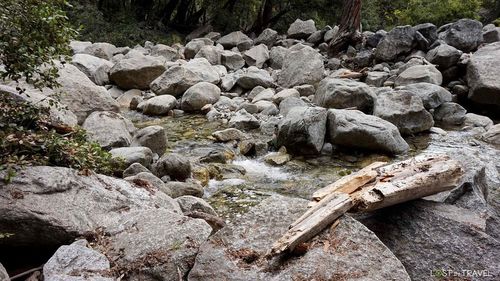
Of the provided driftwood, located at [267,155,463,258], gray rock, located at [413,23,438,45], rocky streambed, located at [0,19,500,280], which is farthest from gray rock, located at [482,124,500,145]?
gray rock, located at [413,23,438,45]

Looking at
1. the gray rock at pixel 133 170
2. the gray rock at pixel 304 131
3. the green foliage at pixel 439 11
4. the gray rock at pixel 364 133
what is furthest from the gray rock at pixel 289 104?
the green foliage at pixel 439 11

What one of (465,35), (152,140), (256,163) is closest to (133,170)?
(152,140)

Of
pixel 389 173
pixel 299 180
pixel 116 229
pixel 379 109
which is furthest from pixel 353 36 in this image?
pixel 116 229

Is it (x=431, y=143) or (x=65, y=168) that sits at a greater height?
(x=65, y=168)

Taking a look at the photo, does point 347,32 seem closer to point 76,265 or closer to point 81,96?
point 81,96

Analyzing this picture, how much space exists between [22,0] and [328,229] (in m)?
3.36

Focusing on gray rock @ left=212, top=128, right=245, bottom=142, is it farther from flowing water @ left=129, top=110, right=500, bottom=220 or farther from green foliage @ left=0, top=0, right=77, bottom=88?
green foliage @ left=0, top=0, right=77, bottom=88

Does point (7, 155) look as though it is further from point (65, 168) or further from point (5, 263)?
point (5, 263)

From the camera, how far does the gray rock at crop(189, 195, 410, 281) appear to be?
119 inches

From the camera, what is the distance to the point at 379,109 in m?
9.63

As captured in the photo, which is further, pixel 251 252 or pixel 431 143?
pixel 431 143

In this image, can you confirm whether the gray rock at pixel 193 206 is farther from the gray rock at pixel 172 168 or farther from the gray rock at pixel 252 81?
the gray rock at pixel 252 81

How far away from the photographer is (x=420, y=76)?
1205cm

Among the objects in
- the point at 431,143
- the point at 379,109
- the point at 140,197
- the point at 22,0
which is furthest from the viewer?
the point at 379,109
